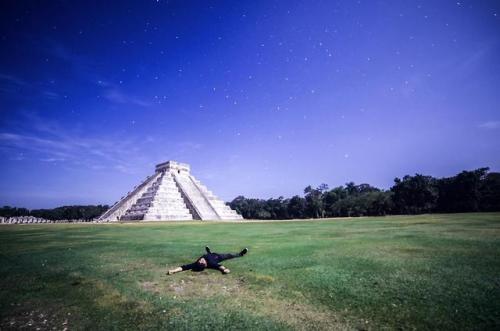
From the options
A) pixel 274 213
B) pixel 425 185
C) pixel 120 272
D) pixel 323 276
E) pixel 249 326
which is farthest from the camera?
pixel 274 213

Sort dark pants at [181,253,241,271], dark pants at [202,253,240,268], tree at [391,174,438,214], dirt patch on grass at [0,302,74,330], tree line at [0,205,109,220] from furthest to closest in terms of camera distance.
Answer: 1. tree line at [0,205,109,220]
2. tree at [391,174,438,214]
3. dark pants at [202,253,240,268]
4. dark pants at [181,253,241,271]
5. dirt patch on grass at [0,302,74,330]

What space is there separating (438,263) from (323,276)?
368 cm

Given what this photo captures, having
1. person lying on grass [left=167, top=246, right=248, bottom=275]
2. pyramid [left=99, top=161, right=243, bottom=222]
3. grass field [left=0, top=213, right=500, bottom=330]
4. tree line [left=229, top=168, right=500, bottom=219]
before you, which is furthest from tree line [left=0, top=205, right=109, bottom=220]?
person lying on grass [left=167, top=246, right=248, bottom=275]

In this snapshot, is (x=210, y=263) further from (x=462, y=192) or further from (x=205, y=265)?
(x=462, y=192)

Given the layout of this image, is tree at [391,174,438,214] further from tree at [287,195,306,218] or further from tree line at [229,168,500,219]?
tree at [287,195,306,218]

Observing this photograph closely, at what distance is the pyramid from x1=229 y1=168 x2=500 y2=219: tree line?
3936 centimetres

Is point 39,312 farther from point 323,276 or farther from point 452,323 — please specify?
point 452,323

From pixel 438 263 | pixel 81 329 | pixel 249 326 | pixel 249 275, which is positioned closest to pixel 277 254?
pixel 249 275

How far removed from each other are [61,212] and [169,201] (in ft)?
308

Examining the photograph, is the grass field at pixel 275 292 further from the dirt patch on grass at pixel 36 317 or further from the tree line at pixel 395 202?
the tree line at pixel 395 202

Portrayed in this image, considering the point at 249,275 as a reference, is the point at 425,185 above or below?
above

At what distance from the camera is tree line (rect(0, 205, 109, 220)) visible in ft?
367

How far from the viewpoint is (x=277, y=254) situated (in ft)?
34.9

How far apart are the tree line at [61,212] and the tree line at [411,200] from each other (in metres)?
66.3
